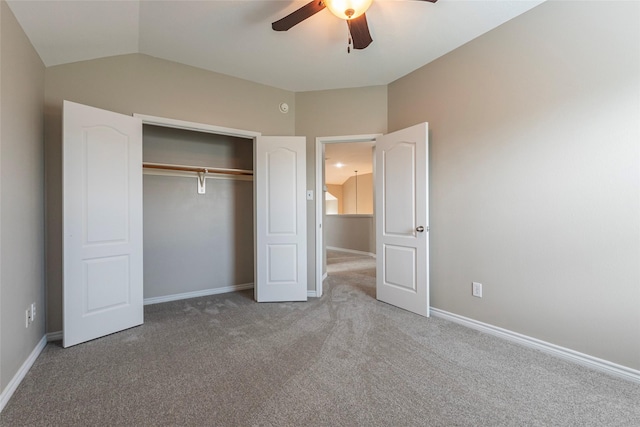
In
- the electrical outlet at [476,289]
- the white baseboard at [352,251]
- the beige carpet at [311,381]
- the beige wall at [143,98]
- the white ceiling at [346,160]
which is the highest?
the white ceiling at [346,160]

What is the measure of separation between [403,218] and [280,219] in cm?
142

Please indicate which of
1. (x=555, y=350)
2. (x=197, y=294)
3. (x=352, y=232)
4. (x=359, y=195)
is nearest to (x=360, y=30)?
(x=555, y=350)

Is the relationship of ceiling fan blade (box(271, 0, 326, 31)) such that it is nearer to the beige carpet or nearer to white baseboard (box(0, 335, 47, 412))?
the beige carpet

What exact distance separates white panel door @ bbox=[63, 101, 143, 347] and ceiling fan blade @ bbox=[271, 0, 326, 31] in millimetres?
1642

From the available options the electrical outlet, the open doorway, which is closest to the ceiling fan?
the open doorway

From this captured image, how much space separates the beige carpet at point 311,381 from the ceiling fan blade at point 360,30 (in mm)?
2346

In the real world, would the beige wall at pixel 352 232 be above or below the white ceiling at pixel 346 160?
below

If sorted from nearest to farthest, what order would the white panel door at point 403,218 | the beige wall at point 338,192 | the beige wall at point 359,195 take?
the white panel door at point 403,218
the beige wall at point 359,195
the beige wall at point 338,192

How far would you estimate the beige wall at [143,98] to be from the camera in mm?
2373

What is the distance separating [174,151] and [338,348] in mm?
2935

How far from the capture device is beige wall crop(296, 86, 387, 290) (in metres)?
3.44

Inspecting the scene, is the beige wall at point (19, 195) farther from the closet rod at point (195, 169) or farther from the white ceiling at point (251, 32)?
the closet rod at point (195, 169)

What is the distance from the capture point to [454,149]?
2744mm

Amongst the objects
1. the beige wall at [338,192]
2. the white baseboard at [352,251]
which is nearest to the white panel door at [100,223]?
the white baseboard at [352,251]
